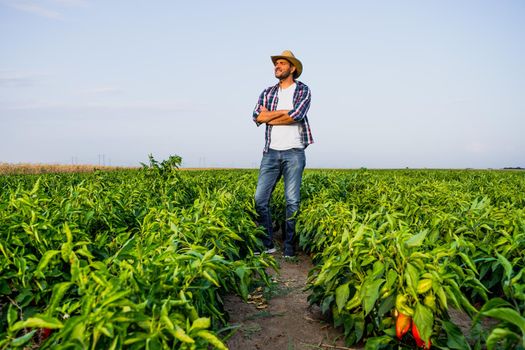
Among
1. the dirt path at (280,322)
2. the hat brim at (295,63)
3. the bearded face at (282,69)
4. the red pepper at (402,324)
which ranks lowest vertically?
the dirt path at (280,322)

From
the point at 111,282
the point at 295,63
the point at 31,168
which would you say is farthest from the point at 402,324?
the point at 31,168

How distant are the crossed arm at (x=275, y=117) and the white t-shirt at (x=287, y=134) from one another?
94 millimetres

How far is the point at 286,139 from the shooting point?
5148mm

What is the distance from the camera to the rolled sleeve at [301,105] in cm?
500

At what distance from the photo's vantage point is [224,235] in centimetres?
287

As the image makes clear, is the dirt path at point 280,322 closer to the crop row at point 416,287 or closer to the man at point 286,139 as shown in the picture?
the crop row at point 416,287

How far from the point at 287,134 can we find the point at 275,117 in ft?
0.84

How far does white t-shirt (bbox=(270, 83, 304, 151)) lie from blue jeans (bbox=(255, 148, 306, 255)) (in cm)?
6

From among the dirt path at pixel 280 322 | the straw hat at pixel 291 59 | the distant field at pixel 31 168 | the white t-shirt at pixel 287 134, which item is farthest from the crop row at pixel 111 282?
the distant field at pixel 31 168

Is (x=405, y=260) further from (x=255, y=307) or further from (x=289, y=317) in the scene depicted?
(x=255, y=307)

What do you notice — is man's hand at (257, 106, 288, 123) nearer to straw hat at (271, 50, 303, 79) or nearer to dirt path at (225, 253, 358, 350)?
straw hat at (271, 50, 303, 79)

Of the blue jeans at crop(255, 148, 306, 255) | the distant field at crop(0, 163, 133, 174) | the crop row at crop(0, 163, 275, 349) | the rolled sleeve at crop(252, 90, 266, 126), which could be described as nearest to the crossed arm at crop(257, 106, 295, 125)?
the rolled sleeve at crop(252, 90, 266, 126)

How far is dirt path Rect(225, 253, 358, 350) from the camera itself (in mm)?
2701

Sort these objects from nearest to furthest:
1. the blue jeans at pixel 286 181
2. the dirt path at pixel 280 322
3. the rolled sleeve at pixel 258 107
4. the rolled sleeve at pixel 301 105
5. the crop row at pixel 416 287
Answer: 1. the crop row at pixel 416 287
2. the dirt path at pixel 280 322
3. the rolled sleeve at pixel 301 105
4. the blue jeans at pixel 286 181
5. the rolled sleeve at pixel 258 107
